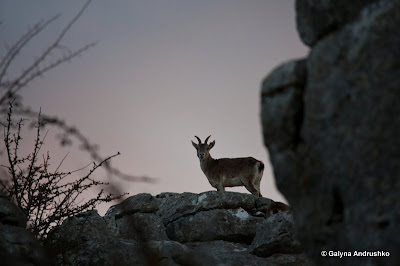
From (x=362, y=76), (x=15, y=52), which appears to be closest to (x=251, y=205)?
(x=362, y=76)

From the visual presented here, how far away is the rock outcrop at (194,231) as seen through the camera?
10438 mm

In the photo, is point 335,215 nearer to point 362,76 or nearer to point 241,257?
point 362,76

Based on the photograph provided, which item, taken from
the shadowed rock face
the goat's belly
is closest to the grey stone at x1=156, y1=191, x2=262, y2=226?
the goat's belly

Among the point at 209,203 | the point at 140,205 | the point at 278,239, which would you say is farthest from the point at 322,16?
the point at 140,205

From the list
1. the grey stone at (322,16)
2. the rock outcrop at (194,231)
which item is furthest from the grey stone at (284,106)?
the rock outcrop at (194,231)

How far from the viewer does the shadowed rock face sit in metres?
4.10

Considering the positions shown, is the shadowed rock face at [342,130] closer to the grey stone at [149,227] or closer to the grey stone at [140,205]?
the grey stone at [149,227]

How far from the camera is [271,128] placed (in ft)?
16.5

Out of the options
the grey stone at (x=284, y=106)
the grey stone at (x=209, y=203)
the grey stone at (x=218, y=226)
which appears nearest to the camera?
the grey stone at (x=284, y=106)

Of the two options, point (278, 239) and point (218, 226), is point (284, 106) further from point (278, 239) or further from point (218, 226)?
point (218, 226)

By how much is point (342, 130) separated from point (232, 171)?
16.5m

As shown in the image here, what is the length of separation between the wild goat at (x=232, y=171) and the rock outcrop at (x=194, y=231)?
422cm

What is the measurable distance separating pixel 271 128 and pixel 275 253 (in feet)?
25.7
